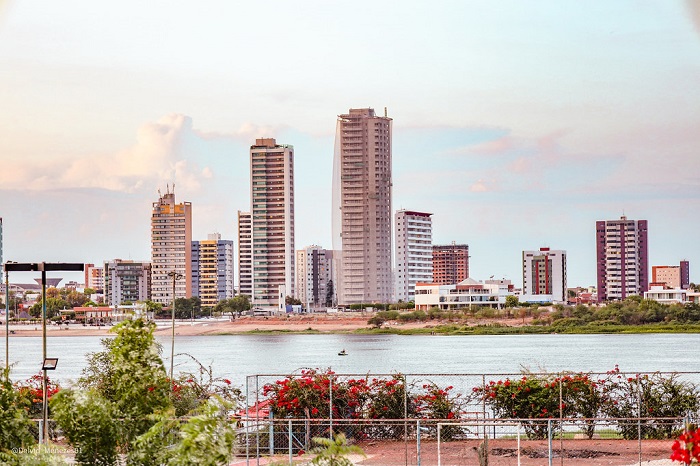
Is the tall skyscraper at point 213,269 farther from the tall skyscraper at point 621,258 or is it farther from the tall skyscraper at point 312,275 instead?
the tall skyscraper at point 621,258

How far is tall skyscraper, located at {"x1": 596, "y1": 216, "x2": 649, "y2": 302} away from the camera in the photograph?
15988cm

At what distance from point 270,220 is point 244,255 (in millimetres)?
15269

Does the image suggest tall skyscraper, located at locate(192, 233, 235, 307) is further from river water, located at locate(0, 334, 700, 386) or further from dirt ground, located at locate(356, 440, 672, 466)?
dirt ground, located at locate(356, 440, 672, 466)

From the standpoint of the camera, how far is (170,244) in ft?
533

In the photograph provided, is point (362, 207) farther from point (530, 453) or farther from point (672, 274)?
point (530, 453)

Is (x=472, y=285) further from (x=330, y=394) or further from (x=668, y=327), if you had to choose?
(x=330, y=394)

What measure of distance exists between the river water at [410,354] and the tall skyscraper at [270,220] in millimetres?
41310

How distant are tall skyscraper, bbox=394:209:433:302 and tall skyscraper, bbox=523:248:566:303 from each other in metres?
16.5

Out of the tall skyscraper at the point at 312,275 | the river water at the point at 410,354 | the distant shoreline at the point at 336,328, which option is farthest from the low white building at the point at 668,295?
the tall skyscraper at the point at 312,275

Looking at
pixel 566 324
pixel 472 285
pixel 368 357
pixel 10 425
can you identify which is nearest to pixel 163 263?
pixel 472 285

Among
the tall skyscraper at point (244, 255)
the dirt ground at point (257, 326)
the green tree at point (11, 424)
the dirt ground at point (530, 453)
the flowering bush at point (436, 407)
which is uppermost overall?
the tall skyscraper at point (244, 255)

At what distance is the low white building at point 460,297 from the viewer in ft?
409

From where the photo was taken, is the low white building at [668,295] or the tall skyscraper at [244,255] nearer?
the low white building at [668,295]

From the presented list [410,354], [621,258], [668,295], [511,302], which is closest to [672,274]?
[621,258]
